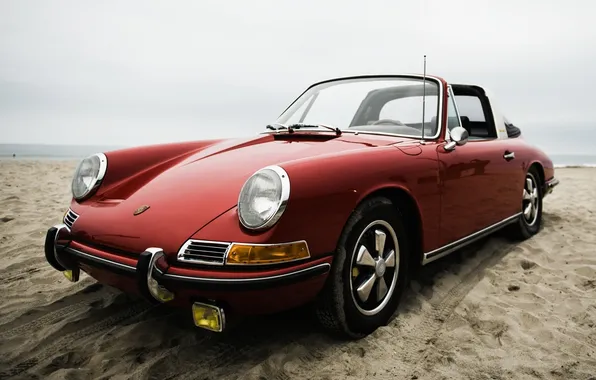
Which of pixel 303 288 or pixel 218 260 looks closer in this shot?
pixel 218 260

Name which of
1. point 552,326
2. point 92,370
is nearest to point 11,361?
point 92,370

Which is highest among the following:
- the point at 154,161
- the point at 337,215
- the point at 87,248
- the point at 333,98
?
the point at 333,98

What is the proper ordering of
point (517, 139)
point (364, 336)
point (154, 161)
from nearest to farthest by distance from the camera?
point (364, 336) → point (154, 161) → point (517, 139)

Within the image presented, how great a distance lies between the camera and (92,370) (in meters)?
1.90

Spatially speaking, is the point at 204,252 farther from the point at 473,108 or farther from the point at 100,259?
the point at 473,108

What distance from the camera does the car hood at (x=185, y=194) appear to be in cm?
188

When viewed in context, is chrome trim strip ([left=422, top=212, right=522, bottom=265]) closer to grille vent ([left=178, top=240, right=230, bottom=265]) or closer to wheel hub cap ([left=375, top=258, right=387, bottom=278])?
wheel hub cap ([left=375, top=258, right=387, bottom=278])

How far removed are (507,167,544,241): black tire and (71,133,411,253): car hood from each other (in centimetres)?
206

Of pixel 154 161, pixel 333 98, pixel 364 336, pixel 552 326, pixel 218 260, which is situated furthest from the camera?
pixel 333 98

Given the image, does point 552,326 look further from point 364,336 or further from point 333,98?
point 333,98

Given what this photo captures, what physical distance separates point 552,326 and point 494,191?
3.77 ft

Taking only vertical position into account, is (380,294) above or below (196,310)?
below

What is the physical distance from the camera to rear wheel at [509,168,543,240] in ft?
13.1

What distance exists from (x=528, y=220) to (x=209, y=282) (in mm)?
3570
